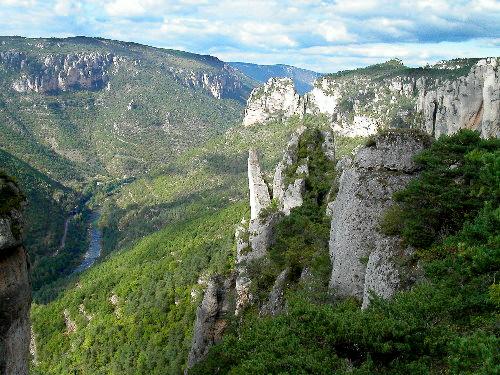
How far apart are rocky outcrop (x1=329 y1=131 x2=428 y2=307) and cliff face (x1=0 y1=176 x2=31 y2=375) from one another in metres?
9.64

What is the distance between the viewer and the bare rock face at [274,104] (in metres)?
150

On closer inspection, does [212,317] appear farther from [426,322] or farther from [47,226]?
[47,226]

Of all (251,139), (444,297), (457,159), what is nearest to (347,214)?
(457,159)

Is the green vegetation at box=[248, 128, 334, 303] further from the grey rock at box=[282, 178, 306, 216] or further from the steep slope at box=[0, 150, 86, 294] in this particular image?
the steep slope at box=[0, 150, 86, 294]

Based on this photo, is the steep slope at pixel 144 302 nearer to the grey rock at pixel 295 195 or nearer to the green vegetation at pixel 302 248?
the grey rock at pixel 295 195

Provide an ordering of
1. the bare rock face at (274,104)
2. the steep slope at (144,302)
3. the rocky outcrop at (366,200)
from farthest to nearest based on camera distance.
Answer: the bare rock face at (274,104) < the steep slope at (144,302) < the rocky outcrop at (366,200)

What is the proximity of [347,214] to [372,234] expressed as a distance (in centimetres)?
133

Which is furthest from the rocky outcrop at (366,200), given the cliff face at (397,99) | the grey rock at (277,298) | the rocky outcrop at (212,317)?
the cliff face at (397,99)

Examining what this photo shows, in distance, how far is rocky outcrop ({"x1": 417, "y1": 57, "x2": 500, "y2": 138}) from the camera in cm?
3434

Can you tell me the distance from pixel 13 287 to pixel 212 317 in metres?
12.7

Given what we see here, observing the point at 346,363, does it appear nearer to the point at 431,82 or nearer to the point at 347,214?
the point at 347,214

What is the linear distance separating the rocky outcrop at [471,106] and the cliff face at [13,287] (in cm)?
2704

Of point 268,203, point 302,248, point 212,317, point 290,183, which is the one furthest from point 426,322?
→ point 268,203

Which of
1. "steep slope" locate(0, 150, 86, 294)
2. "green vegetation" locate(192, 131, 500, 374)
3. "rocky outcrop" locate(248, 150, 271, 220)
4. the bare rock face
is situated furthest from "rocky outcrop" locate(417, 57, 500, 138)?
the bare rock face
